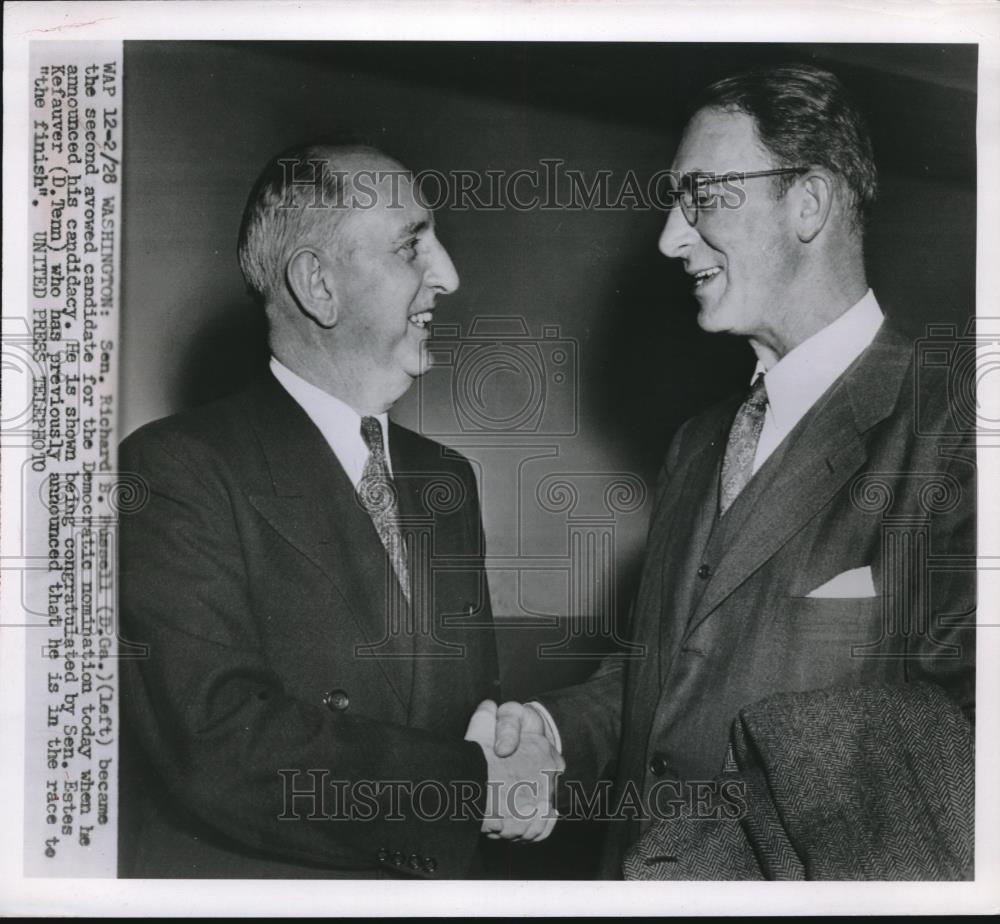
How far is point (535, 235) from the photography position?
2271 mm

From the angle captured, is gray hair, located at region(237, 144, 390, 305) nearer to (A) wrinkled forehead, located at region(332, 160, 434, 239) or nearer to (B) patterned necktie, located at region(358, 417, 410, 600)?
(A) wrinkled forehead, located at region(332, 160, 434, 239)

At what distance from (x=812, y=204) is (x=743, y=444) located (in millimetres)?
471

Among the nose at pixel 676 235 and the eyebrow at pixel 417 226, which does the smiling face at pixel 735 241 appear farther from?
the eyebrow at pixel 417 226

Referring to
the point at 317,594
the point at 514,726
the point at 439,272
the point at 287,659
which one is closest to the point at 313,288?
the point at 439,272

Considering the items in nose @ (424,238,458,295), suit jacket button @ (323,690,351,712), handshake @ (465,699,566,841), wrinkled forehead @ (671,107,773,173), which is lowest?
handshake @ (465,699,566,841)

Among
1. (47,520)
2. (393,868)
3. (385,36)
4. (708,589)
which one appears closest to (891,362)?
(708,589)

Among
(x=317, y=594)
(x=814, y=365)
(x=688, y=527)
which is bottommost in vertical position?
(x=317, y=594)

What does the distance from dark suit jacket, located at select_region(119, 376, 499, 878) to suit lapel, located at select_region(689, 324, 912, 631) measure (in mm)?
476

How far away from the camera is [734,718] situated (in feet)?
7.05

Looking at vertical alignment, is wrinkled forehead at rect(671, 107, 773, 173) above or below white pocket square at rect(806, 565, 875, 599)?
above

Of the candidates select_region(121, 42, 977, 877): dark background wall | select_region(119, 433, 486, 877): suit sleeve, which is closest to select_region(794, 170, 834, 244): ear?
select_region(121, 42, 977, 877): dark background wall

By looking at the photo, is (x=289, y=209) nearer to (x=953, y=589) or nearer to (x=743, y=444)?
(x=743, y=444)

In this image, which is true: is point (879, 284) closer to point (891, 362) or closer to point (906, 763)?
point (891, 362)

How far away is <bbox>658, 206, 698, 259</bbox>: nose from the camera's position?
2.24 metres
